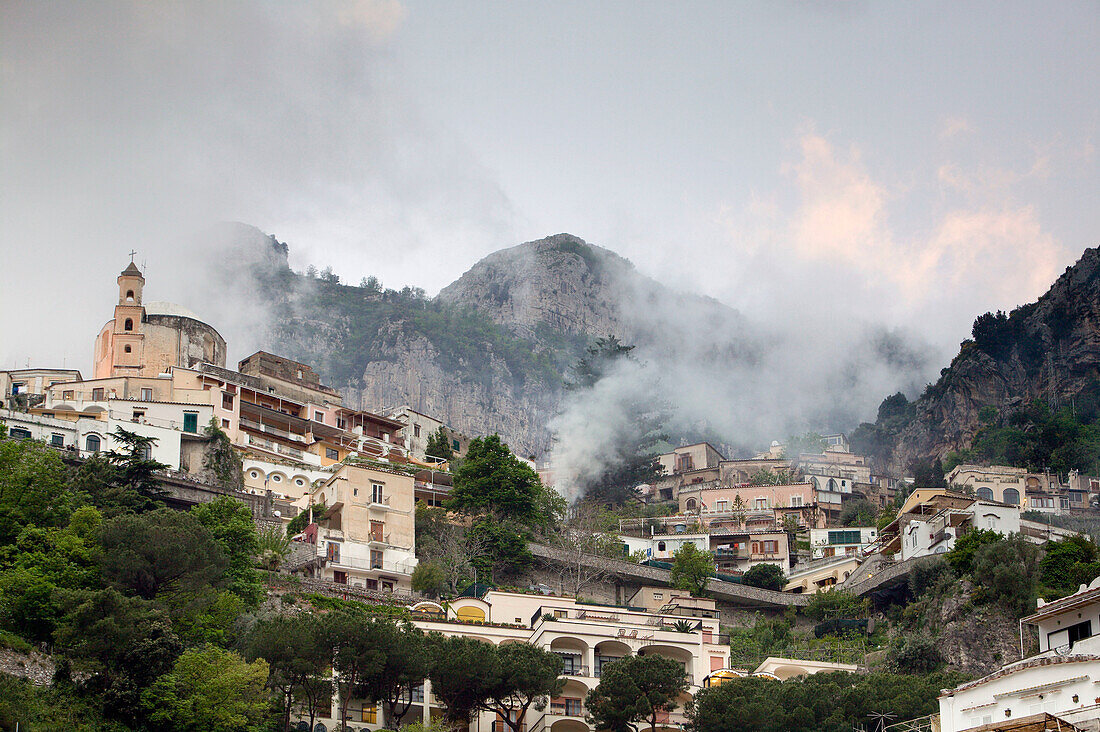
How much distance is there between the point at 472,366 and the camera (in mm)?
150375

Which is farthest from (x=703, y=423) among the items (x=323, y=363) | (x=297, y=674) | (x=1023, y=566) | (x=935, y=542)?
(x=297, y=674)

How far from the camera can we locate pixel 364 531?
197 feet

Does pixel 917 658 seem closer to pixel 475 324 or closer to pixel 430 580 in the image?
pixel 430 580

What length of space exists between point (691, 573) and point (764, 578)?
742 cm

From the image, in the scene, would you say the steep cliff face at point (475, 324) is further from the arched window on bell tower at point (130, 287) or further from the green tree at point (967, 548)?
the green tree at point (967, 548)

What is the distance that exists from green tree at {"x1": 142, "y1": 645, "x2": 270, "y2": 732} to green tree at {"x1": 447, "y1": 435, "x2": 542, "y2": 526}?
2691 cm

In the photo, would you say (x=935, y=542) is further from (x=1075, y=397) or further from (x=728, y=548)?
(x=1075, y=397)

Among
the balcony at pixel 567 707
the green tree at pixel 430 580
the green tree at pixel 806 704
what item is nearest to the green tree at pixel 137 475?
the green tree at pixel 430 580

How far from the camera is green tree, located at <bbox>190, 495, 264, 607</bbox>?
46312 mm

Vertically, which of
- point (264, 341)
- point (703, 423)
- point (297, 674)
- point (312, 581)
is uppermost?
point (264, 341)

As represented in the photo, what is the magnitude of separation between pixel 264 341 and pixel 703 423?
5058cm

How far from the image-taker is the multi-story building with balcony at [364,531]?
57.8 metres

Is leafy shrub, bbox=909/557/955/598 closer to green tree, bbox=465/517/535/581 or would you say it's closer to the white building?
the white building

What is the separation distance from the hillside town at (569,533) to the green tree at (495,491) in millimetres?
911
